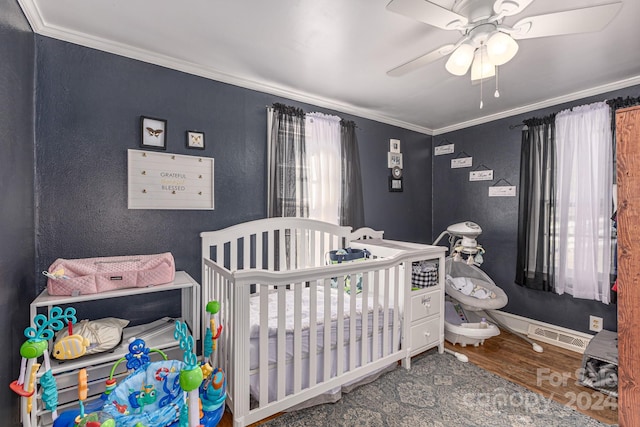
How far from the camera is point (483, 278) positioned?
3.07m

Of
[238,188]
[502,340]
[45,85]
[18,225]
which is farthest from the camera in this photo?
[502,340]

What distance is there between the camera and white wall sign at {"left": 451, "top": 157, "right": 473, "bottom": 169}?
364 centimetres

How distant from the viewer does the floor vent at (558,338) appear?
2.76 m

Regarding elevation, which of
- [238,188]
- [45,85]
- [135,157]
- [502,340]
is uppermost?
[45,85]

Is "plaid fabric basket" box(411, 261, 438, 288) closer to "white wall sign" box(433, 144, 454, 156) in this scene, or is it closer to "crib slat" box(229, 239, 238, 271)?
"crib slat" box(229, 239, 238, 271)

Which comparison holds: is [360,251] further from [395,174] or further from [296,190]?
[395,174]

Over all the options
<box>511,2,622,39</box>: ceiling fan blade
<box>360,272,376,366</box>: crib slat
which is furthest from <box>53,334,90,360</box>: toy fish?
<box>511,2,622,39</box>: ceiling fan blade

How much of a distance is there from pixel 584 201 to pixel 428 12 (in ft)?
8.03

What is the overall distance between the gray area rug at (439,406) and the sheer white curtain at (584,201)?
1.26m

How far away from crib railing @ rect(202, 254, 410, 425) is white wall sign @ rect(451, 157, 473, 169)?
2.03 meters

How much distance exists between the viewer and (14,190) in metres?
1.44

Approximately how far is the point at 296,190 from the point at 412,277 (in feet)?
4.05

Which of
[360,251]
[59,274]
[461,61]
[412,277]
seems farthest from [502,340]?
[59,274]

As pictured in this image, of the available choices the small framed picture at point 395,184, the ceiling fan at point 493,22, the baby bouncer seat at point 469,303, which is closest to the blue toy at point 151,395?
the ceiling fan at point 493,22
